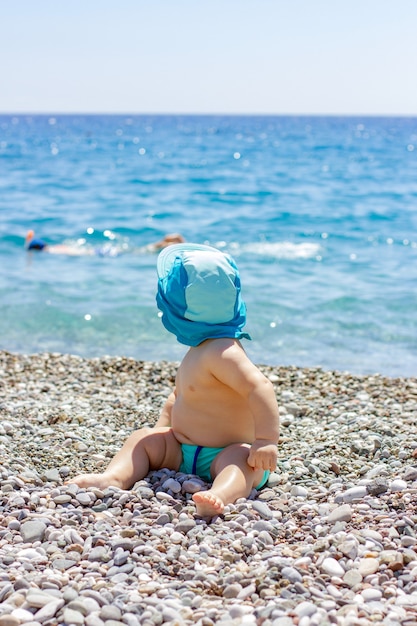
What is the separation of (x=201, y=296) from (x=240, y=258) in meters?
9.99

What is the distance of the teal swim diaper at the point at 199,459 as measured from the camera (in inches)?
161

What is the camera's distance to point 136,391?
613 cm

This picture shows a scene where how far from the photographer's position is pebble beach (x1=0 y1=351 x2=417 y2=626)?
271cm

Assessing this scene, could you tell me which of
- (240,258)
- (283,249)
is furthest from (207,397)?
(283,249)

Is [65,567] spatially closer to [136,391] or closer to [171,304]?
[171,304]

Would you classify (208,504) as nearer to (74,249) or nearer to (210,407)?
(210,407)

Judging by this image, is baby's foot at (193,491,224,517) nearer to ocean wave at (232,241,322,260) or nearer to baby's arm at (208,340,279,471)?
baby's arm at (208,340,279,471)

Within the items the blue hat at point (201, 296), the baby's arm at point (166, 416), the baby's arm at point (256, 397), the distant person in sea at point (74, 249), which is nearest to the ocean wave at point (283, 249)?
the distant person in sea at point (74, 249)

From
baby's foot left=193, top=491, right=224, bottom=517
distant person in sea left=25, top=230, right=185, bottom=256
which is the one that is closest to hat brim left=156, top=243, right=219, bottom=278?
baby's foot left=193, top=491, right=224, bottom=517

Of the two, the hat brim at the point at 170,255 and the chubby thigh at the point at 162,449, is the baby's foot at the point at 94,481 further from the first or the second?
the hat brim at the point at 170,255

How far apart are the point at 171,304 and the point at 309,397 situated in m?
2.20

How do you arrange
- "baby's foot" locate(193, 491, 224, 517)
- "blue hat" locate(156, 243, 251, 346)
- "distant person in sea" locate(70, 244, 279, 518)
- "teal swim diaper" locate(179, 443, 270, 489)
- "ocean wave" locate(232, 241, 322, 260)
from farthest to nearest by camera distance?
1. "ocean wave" locate(232, 241, 322, 260)
2. "teal swim diaper" locate(179, 443, 270, 489)
3. "blue hat" locate(156, 243, 251, 346)
4. "distant person in sea" locate(70, 244, 279, 518)
5. "baby's foot" locate(193, 491, 224, 517)

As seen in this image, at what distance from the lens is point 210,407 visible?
13.4ft

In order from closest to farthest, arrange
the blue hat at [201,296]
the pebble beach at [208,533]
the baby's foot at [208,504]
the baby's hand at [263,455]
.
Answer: the pebble beach at [208,533], the baby's foot at [208,504], the baby's hand at [263,455], the blue hat at [201,296]
